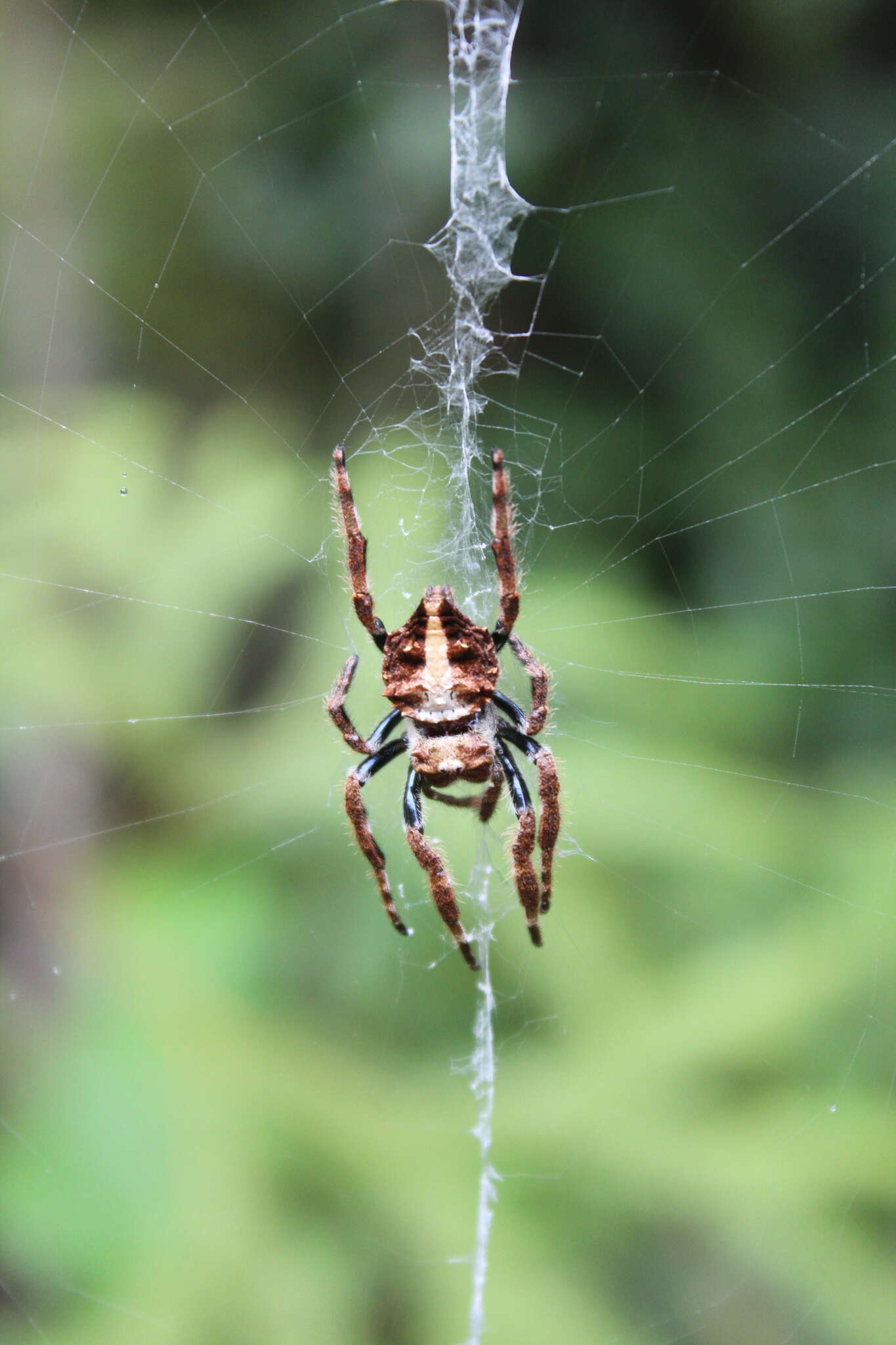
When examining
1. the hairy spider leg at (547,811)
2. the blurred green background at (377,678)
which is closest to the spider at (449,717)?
the hairy spider leg at (547,811)

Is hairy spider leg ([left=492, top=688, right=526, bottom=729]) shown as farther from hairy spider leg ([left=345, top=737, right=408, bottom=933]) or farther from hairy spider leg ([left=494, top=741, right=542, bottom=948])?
hairy spider leg ([left=345, top=737, right=408, bottom=933])

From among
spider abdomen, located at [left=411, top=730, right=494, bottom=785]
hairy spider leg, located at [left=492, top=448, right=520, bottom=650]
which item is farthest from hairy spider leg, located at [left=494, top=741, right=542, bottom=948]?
hairy spider leg, located at [left=492, top=448, right=520, bottom=650]

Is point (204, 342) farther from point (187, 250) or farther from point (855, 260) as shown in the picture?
point (855, 260)

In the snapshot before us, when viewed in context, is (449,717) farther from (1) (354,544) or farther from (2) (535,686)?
(1) (354,544)

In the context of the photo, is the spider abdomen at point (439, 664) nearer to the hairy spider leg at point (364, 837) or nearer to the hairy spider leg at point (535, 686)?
the hairy spider leg at point (535, 686)

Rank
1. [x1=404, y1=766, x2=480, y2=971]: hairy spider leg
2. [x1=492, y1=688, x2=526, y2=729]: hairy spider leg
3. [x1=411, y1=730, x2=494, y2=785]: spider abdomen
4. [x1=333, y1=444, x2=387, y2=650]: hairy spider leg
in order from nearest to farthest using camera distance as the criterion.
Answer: [x1=333, y1=444, x2=387, y2=650]: hairy spider leg
[x1=404, y1=766, x2=480, y2=971]: hairy spider leg
[x1=411, y1=730, x2=494, y2=785]: spider abdomen
[x1=492, y1=688, x2=526, y2=729]: hairy spider leg

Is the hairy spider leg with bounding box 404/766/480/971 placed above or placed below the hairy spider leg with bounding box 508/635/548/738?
below
